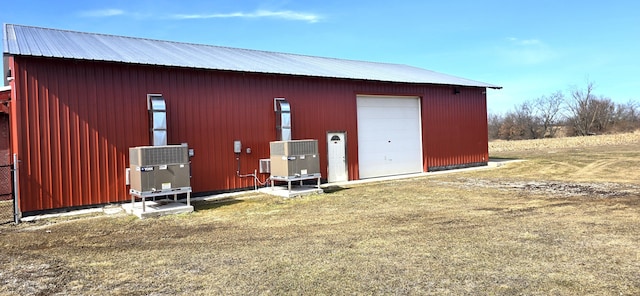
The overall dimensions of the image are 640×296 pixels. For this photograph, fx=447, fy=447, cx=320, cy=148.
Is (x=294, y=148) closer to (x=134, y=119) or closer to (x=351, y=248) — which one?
(x=134, y=119)

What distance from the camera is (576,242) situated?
6152mm

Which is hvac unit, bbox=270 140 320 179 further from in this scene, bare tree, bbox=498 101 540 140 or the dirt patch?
bare tree, bbox=498 101 540 140

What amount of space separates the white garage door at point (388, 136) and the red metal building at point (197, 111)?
4 cm

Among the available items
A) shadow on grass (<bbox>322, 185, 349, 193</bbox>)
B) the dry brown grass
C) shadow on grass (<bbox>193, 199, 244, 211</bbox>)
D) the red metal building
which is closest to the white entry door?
the red metal building

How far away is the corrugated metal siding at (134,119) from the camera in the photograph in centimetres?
1034

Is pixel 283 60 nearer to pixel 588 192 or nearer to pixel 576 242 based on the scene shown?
pixel 588 192

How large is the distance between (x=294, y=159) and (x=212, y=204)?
8.22ft

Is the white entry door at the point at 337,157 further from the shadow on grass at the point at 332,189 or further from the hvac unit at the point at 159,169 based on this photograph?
the hvac unit at the point at 159,169

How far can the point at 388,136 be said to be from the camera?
56.7 feet

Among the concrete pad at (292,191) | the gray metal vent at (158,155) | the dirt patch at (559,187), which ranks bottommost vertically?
the dirt patch at (559,187)

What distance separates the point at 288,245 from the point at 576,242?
4029 millimetres

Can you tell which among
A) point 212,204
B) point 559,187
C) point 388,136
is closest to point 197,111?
point 212,204

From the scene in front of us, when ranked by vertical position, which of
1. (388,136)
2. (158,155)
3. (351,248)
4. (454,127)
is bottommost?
(351,248)

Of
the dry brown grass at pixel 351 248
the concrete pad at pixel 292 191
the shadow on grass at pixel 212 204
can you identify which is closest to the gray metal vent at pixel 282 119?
the concrete pad at pixel 292 191
